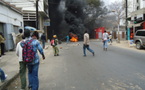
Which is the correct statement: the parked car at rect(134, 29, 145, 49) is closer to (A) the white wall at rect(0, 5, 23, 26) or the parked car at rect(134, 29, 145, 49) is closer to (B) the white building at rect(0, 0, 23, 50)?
(B) the white building at rect(0, 0, 23, 50)

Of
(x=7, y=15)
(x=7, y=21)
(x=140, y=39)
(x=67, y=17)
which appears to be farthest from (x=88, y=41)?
(x=67, y=17)

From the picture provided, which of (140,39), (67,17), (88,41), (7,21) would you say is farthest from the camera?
(67,17)

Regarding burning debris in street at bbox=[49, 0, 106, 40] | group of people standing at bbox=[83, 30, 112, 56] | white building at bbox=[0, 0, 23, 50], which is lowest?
group of people standing at bbox=[83, 30, 112, 56]

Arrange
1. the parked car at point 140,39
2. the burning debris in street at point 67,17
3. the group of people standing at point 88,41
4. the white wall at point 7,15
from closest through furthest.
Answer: the group of people standing at point 88,41, the white wall at point 7,15, the parked car at point 140,39, the burning debris in street at point 67,17

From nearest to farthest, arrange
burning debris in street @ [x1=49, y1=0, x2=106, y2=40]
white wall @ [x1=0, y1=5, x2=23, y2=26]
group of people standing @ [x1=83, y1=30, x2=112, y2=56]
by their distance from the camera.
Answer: group of people standing @ [x1=83, y1=30, x2=112, y2=56], white wall @ [x1=0, y1=5, x2=23, y2=26], burning debris in street @ [x1=49, y1=0, x2=106, y2=40]

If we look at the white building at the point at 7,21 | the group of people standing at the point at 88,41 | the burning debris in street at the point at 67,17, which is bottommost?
the group of people standing at the point at 88,41

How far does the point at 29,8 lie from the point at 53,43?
18796mm

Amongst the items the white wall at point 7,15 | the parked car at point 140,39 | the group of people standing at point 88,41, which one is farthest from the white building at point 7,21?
the parked car at point 140,39

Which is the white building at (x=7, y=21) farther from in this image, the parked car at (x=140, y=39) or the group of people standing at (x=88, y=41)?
the parked car at (x=140, y=39)

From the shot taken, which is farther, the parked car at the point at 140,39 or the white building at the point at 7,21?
the parked car at the point at 140,39

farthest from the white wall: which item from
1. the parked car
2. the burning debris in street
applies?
the burning debris in street

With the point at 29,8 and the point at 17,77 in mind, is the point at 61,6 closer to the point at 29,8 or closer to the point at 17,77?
the point at 29,8

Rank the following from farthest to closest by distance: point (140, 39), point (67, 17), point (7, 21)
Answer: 1. point (67, 17)
2. point (140, 39)
3. point (7, 21)

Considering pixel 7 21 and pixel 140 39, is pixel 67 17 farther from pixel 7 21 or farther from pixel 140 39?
pixel 140 39
